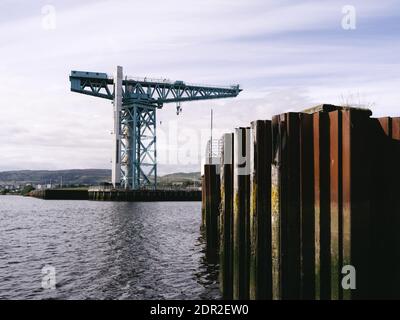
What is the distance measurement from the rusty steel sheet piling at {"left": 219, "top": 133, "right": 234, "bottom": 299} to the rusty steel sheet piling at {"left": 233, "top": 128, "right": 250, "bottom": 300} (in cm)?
117

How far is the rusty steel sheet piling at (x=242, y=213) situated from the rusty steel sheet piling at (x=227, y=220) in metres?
1.17

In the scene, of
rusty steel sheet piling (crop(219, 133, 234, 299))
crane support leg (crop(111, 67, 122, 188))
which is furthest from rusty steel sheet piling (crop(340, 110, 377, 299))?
crane support leg (crop(111, 67, 122, 188))

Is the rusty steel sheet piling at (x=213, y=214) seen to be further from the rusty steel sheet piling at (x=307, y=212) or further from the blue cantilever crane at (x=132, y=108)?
the blue cantilever crane at (x=132, y=108)

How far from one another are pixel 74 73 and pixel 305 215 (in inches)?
3077

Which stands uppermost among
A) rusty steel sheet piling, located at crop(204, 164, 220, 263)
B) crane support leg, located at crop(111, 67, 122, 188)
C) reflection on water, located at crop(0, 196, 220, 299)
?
crane support leg, located at crop(111, 67, 122, 188)

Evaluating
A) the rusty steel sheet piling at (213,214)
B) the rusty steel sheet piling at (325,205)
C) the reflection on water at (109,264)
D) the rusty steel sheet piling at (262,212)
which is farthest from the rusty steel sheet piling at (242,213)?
the rusty steel sheet piling at (213,214)

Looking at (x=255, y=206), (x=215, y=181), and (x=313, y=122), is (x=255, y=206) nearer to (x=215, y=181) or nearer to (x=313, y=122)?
(x=313, y=122)

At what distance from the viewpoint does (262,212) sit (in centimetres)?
991

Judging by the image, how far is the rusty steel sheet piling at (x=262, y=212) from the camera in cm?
985

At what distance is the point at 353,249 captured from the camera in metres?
7.83

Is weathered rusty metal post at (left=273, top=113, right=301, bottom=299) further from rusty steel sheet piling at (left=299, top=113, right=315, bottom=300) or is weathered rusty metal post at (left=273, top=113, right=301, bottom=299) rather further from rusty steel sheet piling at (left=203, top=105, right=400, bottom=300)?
rusty steel sheet piling at (left=299, top=113, right=315, bottom=300)

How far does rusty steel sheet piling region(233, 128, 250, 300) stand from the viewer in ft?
35.8

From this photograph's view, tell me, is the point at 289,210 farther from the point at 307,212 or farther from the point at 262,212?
the point at 262,212
